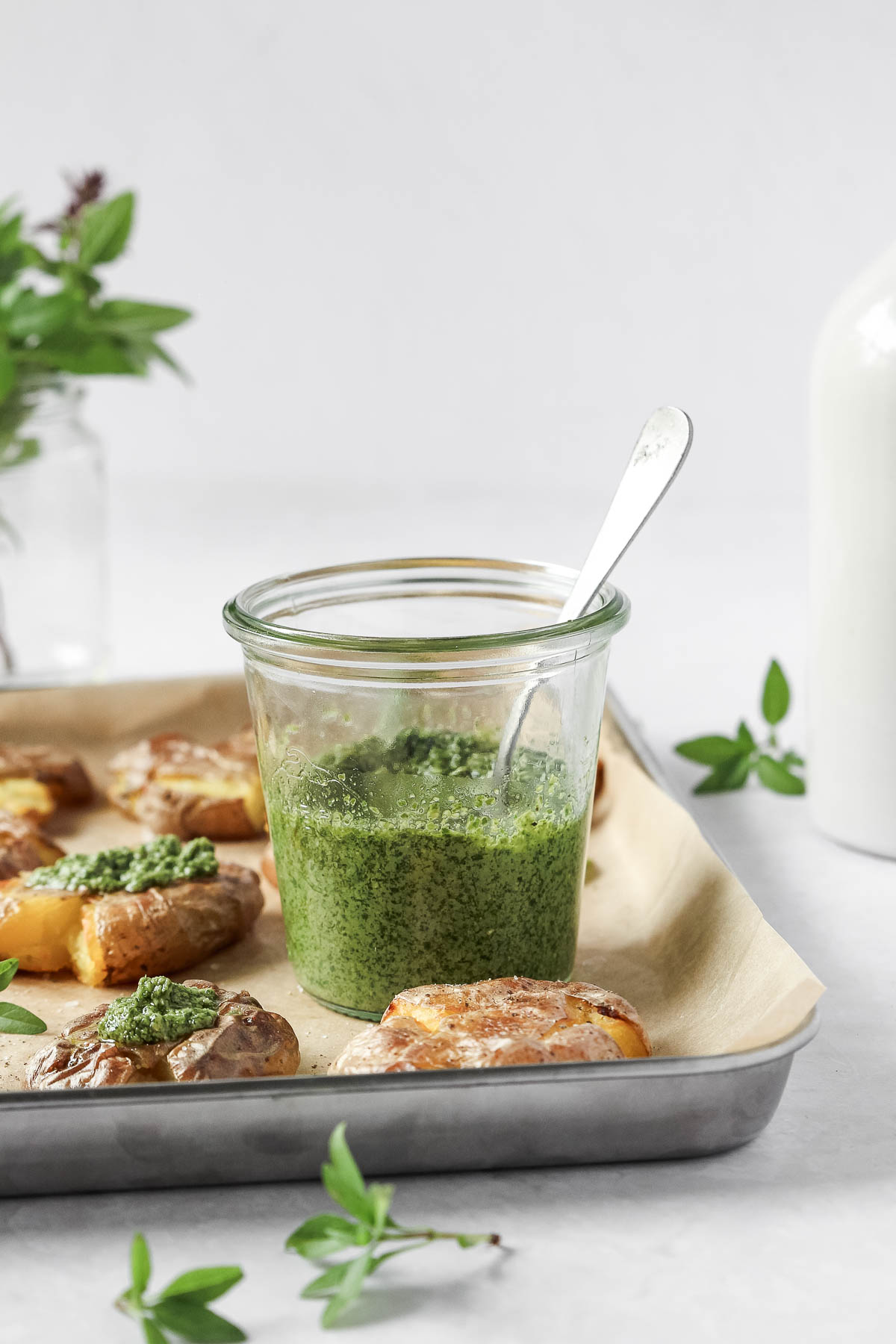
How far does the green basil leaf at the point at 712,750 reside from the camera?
1.77 meters

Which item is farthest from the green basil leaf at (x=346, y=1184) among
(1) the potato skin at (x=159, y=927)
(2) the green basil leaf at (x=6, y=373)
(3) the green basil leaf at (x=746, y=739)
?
(2) the green basil leaf at (x=6, y=373)

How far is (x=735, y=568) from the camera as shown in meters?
2.98

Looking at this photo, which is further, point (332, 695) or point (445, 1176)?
point (332, 695)

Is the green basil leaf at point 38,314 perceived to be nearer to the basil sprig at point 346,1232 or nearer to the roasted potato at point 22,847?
the roasted potato at point 22,847

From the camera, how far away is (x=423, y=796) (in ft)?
3.79

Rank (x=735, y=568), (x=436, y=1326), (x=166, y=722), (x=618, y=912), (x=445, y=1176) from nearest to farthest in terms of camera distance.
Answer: (x=436, y=1326) → (x=445, y=1176) → (x=618, y=912) → (x=166, y=722) → (x=735, y=568)

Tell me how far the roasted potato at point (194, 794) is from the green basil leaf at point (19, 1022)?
55cm

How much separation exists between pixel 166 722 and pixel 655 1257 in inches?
44.9

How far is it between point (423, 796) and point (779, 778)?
722 millimetres

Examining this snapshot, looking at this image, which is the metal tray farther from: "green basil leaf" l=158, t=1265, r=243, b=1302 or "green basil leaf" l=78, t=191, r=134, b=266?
"green basil leaf" l=78, t=191, r=134, b=266

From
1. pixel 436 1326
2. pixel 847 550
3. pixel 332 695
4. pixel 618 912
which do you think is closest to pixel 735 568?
pixel 847 550

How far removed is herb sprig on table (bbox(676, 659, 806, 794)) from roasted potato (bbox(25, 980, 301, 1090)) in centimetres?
83

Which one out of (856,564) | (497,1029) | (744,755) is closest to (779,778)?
(744,755)

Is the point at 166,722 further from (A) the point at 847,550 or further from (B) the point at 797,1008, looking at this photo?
(B) the point at 797,1008
